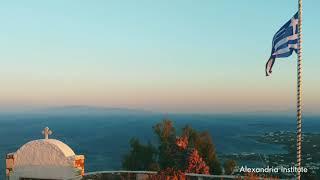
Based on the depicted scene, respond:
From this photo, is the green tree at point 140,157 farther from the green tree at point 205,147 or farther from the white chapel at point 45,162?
the white chapel at point 45,162

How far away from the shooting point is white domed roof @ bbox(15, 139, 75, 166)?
749 inches

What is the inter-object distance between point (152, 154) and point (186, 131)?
15.2 ft

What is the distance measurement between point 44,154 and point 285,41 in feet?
33.0

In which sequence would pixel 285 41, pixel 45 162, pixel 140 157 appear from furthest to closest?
pixel 140 157 < pixel 45 162 < pixel 285 41

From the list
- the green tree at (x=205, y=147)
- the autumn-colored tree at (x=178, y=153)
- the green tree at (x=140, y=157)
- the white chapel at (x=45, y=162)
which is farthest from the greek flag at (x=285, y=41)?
the green tree at (x=140, y=157)

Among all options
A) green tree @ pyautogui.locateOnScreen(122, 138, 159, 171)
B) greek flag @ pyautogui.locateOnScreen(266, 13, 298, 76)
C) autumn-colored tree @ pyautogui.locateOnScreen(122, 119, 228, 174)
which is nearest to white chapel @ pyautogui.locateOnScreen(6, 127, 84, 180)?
greek flag @ pyautogui.locateOnScreen(266, 13, 298, 76)

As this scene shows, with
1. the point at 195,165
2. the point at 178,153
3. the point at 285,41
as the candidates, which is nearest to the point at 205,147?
the point at 178,153

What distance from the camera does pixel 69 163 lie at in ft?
62.1

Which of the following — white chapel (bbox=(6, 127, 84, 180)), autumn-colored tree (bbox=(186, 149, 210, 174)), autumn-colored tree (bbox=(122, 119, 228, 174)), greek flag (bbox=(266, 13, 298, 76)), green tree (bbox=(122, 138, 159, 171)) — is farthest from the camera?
green tree (bbox=(122, 138, 159, 171))

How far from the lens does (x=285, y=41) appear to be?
1656 centimetres

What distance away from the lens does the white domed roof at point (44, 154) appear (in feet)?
62.4

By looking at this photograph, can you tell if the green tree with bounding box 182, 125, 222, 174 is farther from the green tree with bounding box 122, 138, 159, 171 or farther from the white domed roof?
the white domed roof

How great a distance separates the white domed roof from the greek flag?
324 inches

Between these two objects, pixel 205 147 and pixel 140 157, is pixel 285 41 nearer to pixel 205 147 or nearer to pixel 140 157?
pixel 205 147
